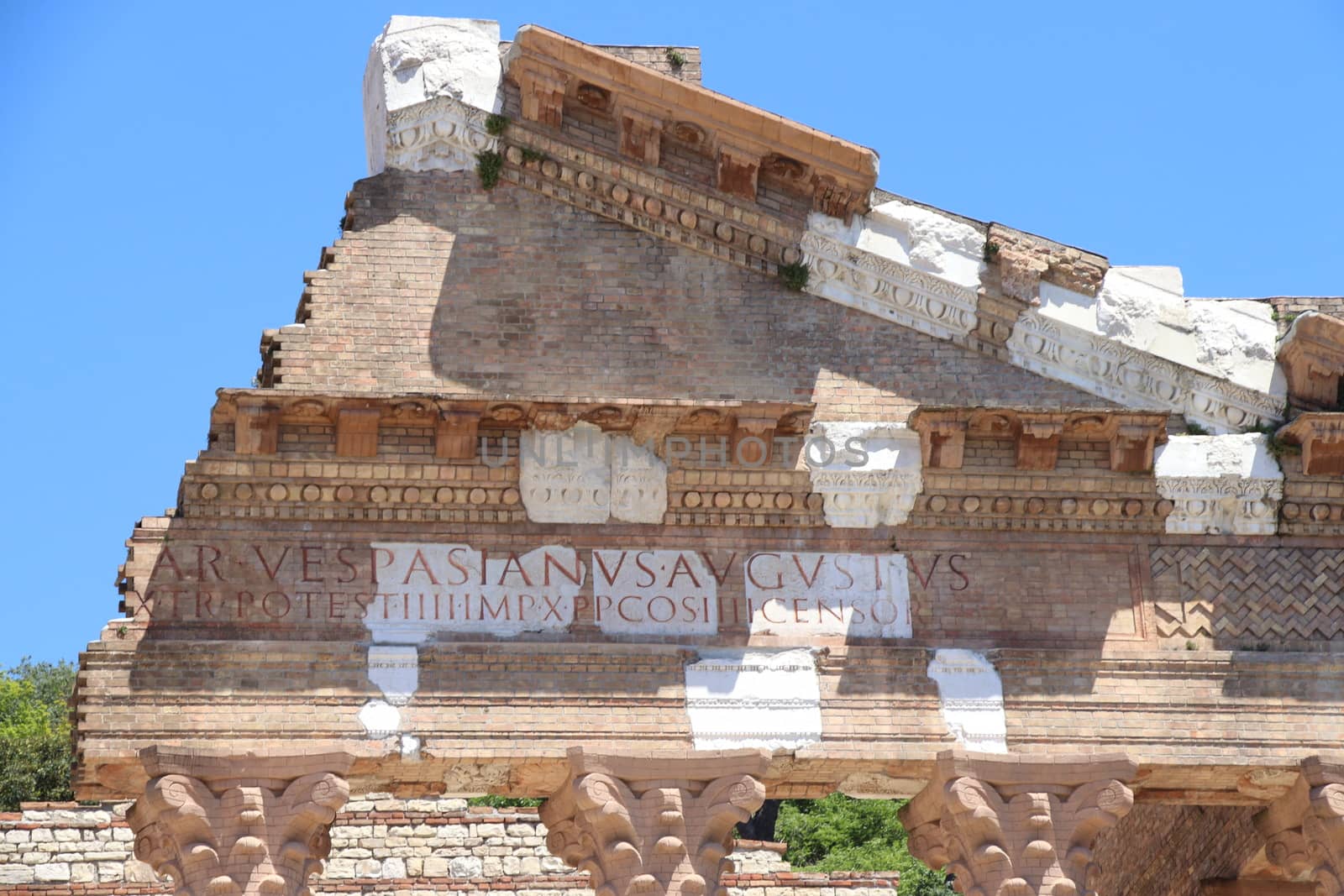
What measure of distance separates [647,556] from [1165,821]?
20.6ft

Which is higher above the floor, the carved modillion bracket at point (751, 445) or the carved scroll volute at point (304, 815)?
the carved modillion bracket at point (751, 445)

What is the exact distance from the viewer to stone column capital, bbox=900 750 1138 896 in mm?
15031

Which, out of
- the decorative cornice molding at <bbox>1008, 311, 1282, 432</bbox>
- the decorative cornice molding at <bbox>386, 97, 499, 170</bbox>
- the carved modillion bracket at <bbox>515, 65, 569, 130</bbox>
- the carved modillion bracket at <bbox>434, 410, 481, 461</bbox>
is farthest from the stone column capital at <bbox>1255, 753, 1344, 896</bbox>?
the decorative cornice molding at <bbox>386, 97, 499, 170</bbox>

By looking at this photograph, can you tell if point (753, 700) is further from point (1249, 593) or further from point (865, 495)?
point (1249, 593)

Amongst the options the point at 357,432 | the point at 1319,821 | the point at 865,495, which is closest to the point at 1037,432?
the point at 865,495

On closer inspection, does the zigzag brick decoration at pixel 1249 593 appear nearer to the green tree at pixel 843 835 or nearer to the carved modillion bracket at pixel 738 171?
the carved modillion bracket at pixel 738 171

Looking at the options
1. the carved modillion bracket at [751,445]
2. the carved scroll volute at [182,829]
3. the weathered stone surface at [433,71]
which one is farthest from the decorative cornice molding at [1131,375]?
the carved scroll volute at [182,829]

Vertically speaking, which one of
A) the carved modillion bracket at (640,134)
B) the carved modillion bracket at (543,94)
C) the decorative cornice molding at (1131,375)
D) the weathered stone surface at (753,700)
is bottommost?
the weathered stone surface at (753,700)

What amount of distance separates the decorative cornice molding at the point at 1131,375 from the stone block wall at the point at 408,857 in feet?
22.6

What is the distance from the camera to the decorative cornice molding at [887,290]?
1648 centimetres

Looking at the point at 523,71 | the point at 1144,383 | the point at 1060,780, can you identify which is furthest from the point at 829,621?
the point at 523,71

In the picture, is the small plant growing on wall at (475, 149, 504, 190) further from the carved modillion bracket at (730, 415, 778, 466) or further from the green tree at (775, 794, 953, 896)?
the green tree at (775, 794, 953, 896)

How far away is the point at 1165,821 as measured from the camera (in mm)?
19688

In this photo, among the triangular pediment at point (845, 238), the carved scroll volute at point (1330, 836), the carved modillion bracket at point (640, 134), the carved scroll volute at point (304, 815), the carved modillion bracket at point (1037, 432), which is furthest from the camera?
the triangular pediment at point (845, 238)
